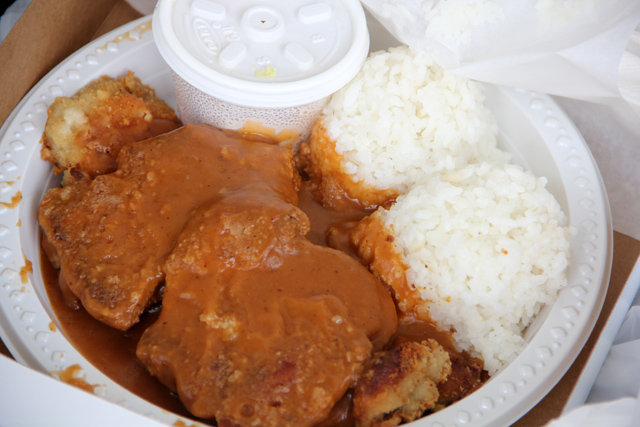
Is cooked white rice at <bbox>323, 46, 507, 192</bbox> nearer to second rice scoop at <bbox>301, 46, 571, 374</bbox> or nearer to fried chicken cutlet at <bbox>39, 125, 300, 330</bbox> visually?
second rice scoop at <bbox>301, 46, 571, 374</bbox>

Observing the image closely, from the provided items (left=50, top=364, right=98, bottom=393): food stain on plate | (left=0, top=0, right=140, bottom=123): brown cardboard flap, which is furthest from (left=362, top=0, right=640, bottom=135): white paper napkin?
(left=50, top=364, right=98, bottom=393): food stain on plate

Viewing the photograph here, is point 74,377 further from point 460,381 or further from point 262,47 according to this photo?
point 262,47

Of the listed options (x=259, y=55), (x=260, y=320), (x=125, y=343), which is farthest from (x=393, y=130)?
(x=125, y=343)

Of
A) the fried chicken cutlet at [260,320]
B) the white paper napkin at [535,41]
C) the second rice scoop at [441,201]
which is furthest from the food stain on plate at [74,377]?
the white paper napkin at [535,41]

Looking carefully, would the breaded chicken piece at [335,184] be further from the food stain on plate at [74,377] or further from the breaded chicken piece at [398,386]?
the food stain on plate at [74,377]

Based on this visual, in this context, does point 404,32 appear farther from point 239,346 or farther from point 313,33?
point 239,346

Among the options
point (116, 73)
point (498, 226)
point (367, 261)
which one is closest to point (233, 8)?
point (116, 73)
